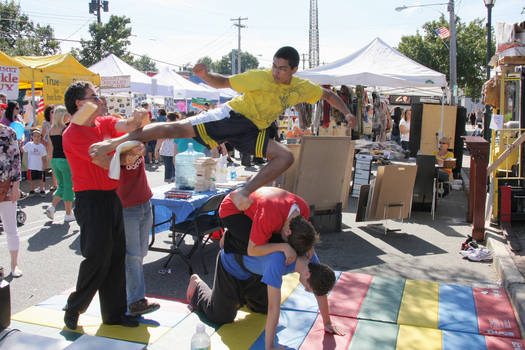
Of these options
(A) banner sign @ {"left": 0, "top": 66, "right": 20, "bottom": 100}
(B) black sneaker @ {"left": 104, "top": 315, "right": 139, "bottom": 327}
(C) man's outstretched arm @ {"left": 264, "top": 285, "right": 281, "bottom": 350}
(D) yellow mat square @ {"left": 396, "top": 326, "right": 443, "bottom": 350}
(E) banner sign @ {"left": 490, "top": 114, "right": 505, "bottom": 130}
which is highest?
(A) banner sign @ {"left": 0, "top": 66, "right": 20, "bottom": 100}

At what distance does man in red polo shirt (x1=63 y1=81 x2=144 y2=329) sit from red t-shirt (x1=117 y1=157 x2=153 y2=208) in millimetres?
231

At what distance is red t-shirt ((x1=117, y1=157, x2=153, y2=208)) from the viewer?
3.81 meters

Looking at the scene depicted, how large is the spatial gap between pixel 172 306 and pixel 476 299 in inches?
115

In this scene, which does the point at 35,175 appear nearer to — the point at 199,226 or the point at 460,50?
the point at 199,226

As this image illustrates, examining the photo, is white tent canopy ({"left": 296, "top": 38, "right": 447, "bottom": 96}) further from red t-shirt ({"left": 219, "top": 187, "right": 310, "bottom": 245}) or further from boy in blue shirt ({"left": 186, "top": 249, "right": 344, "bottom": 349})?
red t-shirt ({"left": 219, "top": 187, "right": 310, "bottom": 245})

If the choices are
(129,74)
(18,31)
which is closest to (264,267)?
(129,74)

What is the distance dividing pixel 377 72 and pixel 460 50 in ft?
81.9

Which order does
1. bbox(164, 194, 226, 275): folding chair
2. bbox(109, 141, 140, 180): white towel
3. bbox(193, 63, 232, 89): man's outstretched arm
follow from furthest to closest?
1. bbox(164, 194, 226, 275): folding chair
2. bbox(193, 63, 232, 89): man's outstretched arm
3. bbox(109, 141, 140, 180): white towel

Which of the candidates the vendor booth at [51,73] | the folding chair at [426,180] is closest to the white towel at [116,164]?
the folding chair at [426,180]

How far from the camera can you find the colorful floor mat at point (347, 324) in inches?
138

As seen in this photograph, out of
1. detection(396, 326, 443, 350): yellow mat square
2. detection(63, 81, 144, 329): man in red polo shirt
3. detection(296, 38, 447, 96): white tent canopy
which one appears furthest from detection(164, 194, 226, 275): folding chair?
detection(296, 38, 447, 96): white tent canopy

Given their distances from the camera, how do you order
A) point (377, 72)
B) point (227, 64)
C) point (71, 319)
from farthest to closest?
1. point (227, 64)
2. point (377, 72)
3. point (71, 319)

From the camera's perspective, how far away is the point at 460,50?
3139 centimetres

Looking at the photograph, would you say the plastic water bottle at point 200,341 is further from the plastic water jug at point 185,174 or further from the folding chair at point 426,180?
the folding chair at point 426,180
